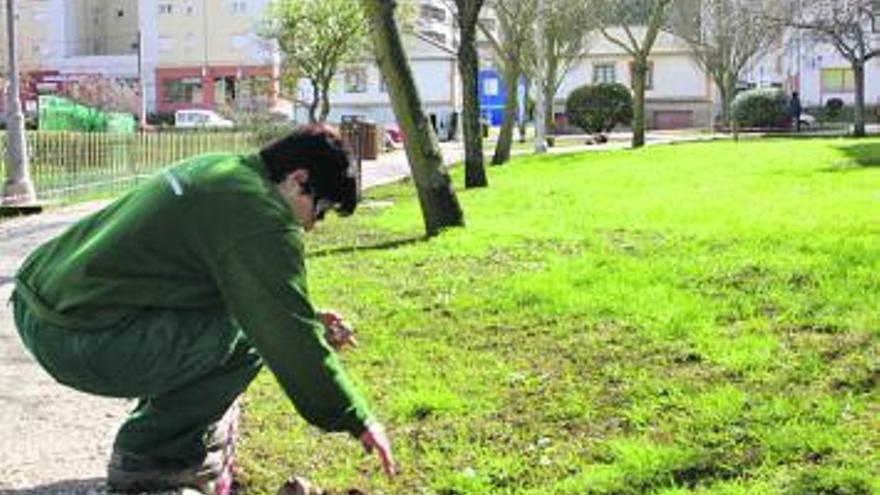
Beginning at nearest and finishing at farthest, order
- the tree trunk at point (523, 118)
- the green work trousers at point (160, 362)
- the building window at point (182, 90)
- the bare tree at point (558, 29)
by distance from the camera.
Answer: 1. the green work trousers at point (160, 362)
2. the bare tree at point (558, 29)
3. the tree trunk at point (523, 118)
4. the building window at point (182, 90)

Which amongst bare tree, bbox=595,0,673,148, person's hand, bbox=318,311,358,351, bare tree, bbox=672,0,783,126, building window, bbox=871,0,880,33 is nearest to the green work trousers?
person's hand, bbox=318,311,358,351

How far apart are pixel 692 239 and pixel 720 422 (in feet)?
19.6

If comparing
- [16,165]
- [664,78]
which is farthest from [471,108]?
[664,78]

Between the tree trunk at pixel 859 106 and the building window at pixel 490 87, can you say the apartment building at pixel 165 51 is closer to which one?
the building window at pixel 490 87

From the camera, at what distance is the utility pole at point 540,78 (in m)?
39.6

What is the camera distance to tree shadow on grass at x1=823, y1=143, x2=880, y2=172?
2036 centimetres

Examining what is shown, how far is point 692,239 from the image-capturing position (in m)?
11.5

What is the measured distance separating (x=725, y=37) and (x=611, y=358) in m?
62.4

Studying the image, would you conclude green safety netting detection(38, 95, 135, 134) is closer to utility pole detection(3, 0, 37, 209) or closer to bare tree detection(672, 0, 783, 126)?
utility pole detection(3, 0, 37, 209)

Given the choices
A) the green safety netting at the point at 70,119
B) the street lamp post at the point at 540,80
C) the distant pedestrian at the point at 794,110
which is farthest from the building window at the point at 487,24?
the distant pedestrian at the point at 794,110

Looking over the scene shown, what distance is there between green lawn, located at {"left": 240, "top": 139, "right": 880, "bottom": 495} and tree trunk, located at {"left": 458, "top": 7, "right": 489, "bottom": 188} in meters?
7.78

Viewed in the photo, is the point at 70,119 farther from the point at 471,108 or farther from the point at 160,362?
the point at 160,362

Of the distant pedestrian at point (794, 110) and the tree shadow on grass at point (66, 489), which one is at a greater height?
the distant pedestrian at point (794, 110)

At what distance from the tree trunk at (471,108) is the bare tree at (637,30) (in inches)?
511
